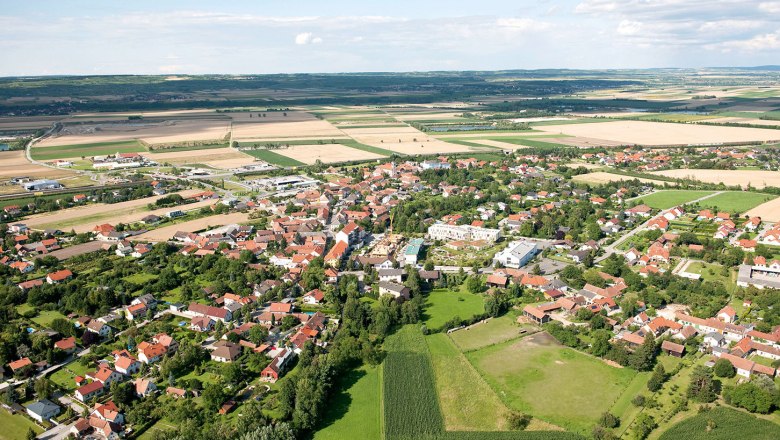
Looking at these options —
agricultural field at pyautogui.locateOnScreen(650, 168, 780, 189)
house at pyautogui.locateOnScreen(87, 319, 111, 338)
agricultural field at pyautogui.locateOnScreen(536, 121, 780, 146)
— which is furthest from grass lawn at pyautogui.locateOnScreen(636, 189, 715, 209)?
house at pyautogui.locateOnScreen(87, 319, 111, 338)

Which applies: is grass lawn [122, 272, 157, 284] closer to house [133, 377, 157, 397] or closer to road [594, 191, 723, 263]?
house [133, 377, 157, 397]

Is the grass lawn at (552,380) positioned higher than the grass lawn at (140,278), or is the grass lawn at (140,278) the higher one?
the grass lawn at (140,278)

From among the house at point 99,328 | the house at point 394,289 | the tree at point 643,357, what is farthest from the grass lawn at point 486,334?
the house at point 99,328

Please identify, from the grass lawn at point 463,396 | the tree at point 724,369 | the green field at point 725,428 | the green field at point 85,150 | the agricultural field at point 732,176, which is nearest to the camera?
the green field at point 725,428

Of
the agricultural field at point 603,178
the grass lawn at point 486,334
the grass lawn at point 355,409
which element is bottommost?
the grass lawn at point 355,409

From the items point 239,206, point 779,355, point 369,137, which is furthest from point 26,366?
point 369,137

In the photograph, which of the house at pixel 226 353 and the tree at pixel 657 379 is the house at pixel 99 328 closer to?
the house at pixel 226 353
